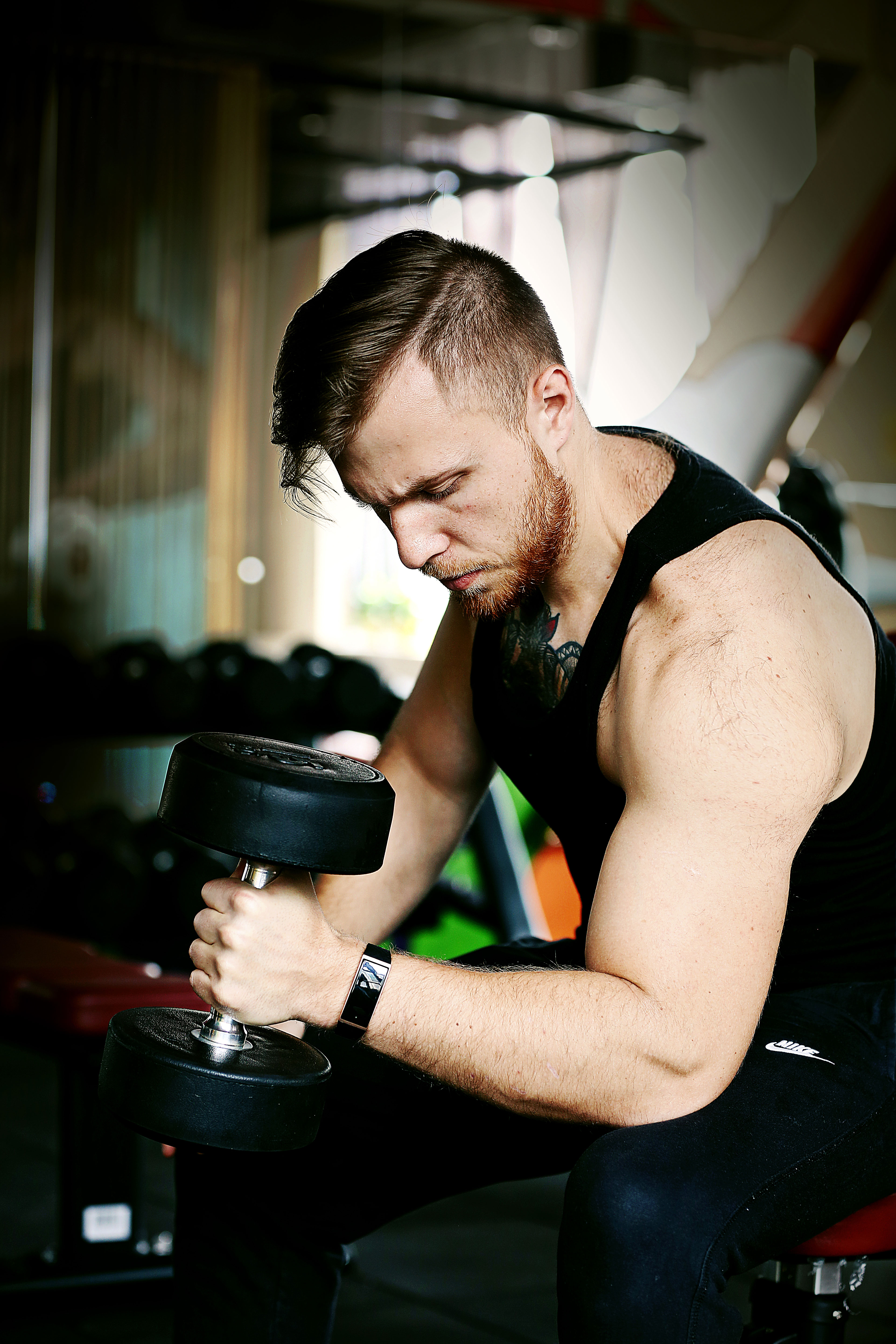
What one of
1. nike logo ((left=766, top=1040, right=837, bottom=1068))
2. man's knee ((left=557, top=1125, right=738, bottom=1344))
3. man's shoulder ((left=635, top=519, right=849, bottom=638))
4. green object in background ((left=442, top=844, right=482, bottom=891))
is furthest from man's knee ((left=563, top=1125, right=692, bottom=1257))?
green object in background ((left=442, top=844, right=482, bottom=891))

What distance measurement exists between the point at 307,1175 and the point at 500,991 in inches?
13.9

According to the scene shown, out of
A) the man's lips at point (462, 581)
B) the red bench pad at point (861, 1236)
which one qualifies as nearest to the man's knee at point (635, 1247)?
the red bench pad at point (861, 1236)

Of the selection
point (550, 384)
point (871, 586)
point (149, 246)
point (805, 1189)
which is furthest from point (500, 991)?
point (149, 246)

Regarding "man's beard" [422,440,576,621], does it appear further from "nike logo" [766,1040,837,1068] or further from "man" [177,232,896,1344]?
"nike logo" [766,1040,837,1068]

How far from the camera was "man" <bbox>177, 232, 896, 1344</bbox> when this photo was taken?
1074mm

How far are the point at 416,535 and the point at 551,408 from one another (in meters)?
0.18

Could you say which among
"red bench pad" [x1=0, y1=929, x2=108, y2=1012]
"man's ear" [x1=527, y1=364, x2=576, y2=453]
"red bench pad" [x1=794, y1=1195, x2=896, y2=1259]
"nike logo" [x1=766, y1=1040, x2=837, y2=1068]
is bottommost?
"red bench pad" [x1=0, y1=929, x2=108, y2=1012]

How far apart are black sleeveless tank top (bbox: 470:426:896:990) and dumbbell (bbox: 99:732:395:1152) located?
257 mm

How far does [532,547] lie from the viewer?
51.5 inches

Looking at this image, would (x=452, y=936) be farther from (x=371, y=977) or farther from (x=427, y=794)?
(x=371, y=977)

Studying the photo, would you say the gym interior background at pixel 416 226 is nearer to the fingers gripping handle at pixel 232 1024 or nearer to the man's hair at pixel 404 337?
the man's hair at pixel 404 337

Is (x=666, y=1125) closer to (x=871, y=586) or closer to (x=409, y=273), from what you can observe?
(x=409, y=273)

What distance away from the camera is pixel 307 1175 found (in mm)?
1312

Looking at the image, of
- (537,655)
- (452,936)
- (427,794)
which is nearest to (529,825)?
(452,936)
